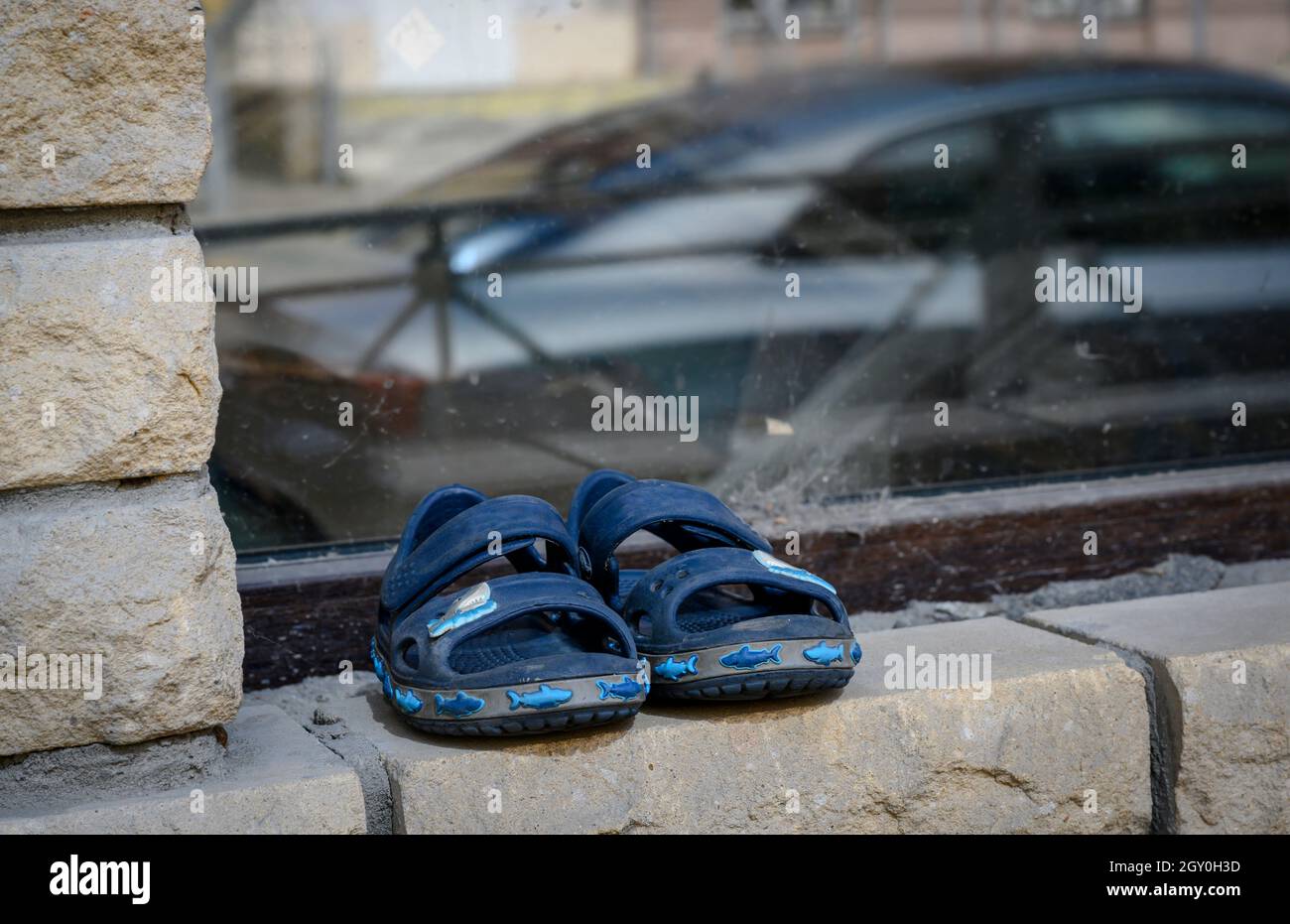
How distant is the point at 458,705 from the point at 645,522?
33cm

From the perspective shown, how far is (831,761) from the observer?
5.92 feet

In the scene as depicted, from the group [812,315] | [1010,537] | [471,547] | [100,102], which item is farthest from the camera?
[812,315]

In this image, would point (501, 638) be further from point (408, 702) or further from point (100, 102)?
point (100, 102)

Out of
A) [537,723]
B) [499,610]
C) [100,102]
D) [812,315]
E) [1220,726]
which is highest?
[100,102]

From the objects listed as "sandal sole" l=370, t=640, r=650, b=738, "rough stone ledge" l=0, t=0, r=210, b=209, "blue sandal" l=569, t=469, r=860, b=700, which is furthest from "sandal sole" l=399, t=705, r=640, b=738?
"rough stone ledge" l=0, t=0, r=210, b=209

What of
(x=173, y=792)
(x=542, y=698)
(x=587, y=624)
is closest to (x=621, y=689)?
(x=542, y=698)

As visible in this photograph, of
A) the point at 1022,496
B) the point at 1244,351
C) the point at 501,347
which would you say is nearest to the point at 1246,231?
the point at 1244,351

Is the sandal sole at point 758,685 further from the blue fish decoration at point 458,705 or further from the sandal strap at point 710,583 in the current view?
the blue fish decoration at point 458,705

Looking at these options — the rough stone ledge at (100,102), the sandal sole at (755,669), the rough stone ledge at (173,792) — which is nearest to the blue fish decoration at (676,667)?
the sandal sole at (755,669)

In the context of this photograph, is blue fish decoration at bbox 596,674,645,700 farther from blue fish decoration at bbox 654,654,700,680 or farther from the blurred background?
the blurred background

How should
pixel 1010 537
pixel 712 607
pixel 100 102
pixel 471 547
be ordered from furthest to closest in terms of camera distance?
1. pixel 1010 537
2. pixel 712 607
3. pixel 471 547
4. pixel 100 102

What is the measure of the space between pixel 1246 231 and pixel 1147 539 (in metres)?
0.98

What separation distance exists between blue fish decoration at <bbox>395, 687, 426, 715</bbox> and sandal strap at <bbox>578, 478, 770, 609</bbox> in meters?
0.30

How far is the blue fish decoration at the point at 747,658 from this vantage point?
1.69 metres
